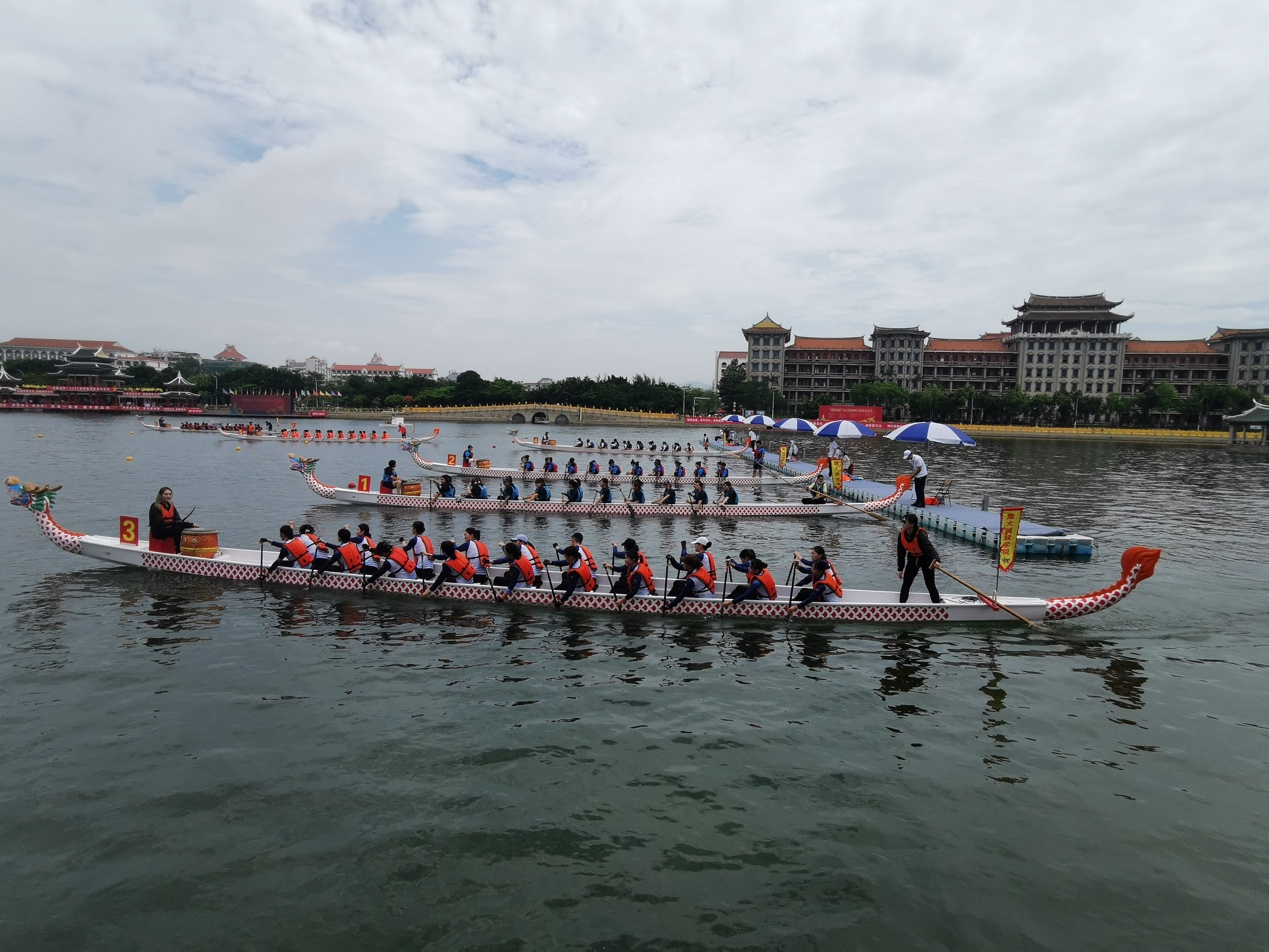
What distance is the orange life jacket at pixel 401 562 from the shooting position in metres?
16.2

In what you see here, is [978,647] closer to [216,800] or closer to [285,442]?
[216,800]

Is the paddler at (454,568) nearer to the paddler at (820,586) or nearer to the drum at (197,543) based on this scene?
the drum at (197,543)

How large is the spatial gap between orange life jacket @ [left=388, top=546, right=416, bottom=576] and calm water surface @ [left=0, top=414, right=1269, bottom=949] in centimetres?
78

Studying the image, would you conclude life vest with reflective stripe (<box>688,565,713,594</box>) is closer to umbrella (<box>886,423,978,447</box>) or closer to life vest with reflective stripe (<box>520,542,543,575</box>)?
life vest with reflective stripe (<box>520,542,543,575</box>)

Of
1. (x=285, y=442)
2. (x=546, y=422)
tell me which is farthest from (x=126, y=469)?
(x=546, y=422)

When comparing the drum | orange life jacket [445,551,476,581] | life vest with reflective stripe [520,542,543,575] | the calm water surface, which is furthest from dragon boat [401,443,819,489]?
the calm water surface

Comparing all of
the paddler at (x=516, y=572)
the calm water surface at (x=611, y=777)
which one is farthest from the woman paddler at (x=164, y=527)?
the paddler at (x=516, y=572)

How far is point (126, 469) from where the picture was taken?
4188 cm

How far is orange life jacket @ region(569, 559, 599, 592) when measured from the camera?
15.2m

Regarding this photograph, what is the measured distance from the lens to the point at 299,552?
16.6m

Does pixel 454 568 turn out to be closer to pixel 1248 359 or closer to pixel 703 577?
pixel 703 577

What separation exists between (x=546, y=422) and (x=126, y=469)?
7764cm

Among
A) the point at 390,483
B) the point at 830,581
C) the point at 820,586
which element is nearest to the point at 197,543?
the point at 390,483

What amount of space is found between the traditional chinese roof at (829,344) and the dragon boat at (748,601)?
12678cm
